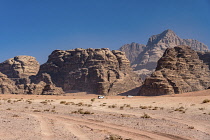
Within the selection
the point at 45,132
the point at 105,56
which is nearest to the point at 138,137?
the point at 45,132

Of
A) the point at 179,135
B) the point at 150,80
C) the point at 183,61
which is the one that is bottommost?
the point at 179,135

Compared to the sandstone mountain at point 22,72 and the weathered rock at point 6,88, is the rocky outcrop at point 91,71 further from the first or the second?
the weathered rock at point 6,88

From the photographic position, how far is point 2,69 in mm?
164000

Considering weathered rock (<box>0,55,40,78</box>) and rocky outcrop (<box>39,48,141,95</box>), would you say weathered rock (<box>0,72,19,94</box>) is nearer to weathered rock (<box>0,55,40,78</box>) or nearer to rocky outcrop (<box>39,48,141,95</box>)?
rocky outcrop (<box>39,48,141,95</box>)

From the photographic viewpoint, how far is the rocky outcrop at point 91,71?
402 ft

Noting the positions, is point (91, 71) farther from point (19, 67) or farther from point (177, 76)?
point (19, 67)

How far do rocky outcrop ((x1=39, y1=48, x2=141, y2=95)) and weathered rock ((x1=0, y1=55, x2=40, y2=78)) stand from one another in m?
20.1

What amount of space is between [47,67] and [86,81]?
32081mm

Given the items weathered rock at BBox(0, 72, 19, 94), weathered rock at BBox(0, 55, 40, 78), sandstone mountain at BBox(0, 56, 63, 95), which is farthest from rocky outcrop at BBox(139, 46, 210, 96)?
weathered rock at BBox(0, 55, 40, 78)

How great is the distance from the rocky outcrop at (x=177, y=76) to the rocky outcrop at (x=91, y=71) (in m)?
27.8

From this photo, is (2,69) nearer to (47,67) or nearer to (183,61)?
(47,67)

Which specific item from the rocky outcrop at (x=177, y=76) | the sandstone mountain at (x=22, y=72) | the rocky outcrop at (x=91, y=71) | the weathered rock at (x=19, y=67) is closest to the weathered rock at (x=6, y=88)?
the sandstone mountain at (x=22, y=72)

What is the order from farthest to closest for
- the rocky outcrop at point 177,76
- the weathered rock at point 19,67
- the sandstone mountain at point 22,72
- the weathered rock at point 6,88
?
the weathered rock at point 19,67 < the sandstone mountain at point 22,72 < the weathered rock at point 6,88 < the rocky outcrop at point 177,76

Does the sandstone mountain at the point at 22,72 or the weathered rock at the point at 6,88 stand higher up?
the sandstone mountain at the point at 22,72
